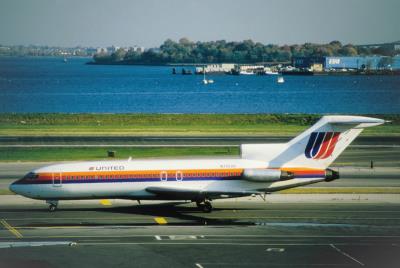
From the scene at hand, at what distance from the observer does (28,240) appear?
35406 millimetres

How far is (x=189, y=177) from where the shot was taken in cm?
4291

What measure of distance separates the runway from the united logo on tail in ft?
12.0

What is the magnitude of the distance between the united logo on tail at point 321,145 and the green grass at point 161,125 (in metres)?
40.5

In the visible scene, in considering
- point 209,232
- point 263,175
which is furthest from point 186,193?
point 209,232

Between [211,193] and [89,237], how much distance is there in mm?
9205

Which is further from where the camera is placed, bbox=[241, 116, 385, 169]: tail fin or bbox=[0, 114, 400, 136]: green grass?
bbox=[0, 114, 400, 136]: green grass

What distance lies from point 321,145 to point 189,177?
29.3ft

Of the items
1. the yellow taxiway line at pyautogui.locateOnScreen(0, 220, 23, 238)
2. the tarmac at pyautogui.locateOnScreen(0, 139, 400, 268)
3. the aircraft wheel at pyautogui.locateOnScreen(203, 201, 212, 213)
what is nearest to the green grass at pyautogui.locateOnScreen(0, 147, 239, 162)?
the tarmac at pyautogui.locateOnScreen(0, 139, 400, 268)

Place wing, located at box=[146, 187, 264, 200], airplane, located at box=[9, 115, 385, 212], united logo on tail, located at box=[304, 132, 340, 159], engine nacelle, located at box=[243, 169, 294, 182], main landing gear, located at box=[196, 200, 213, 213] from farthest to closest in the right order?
united logo on tail, located at box=[304, 132, 340, 159], main landing gear, located at box=[196, 200, 213, 213], airplane, located at box=[9, 115, 385, 212], engine nacelle, located at box=[243, 169, 294, 182], wing, located at box=[146, 187, 264, 200]

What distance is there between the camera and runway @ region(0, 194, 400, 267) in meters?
31.1

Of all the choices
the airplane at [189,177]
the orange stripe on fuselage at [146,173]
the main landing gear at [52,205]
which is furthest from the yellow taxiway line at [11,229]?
the orange stripe on fuselage at [146,173]

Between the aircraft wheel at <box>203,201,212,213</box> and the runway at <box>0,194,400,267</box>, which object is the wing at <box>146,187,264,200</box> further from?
the runway at <box>0,194,400,267</box>

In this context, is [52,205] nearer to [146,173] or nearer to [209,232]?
[146,173]

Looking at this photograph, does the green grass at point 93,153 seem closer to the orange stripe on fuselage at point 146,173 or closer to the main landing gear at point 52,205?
the main landing gear at point 52,205
